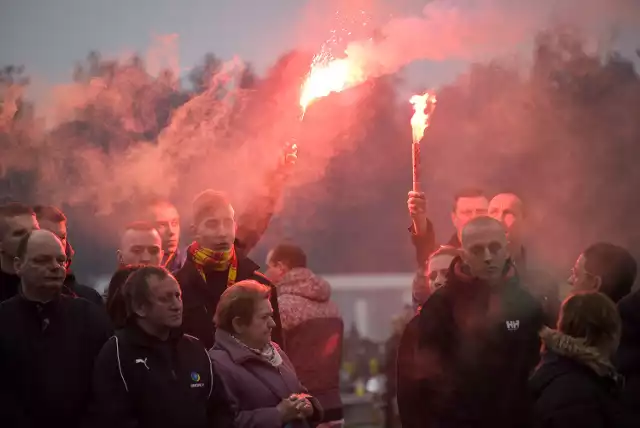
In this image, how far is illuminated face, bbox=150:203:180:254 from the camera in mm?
6047

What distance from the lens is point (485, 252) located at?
473 centimetres

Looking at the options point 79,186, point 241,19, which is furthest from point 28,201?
point 241,19

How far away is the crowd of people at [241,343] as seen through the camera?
4.23 metres

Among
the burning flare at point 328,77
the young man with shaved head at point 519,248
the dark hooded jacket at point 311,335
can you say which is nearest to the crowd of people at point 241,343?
the young man with shaved head at point 519,248

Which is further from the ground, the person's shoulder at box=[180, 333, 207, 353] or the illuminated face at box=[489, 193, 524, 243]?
the illuminated face at box=[489, 193, 524, 243]

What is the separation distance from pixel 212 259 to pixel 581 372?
1988mm

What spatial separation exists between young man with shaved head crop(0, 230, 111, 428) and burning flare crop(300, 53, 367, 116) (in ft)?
10.9

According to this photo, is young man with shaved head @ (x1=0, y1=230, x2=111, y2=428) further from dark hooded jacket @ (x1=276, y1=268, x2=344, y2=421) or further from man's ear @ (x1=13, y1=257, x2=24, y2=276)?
dark hooded jacket @ (x1=276, y1=268, x2=344, y2=421)

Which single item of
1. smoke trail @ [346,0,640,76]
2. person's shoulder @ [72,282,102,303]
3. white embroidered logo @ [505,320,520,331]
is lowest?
white embroidered logo @ [505,320,520,331]

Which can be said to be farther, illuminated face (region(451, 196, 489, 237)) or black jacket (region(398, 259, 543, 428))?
illuminated face (region(451, 196, 489, 237))

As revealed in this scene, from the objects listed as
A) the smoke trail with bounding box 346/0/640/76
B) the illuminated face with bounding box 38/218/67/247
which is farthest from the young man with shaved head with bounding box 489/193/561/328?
the smoke trail with bounding box 346/0/640/76

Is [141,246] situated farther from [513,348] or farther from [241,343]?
[513,348]

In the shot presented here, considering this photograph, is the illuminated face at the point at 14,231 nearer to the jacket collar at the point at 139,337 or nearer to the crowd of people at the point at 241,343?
the crowd of people at the point at 241,343

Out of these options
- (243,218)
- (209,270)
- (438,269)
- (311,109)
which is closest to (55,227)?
(209,270)
